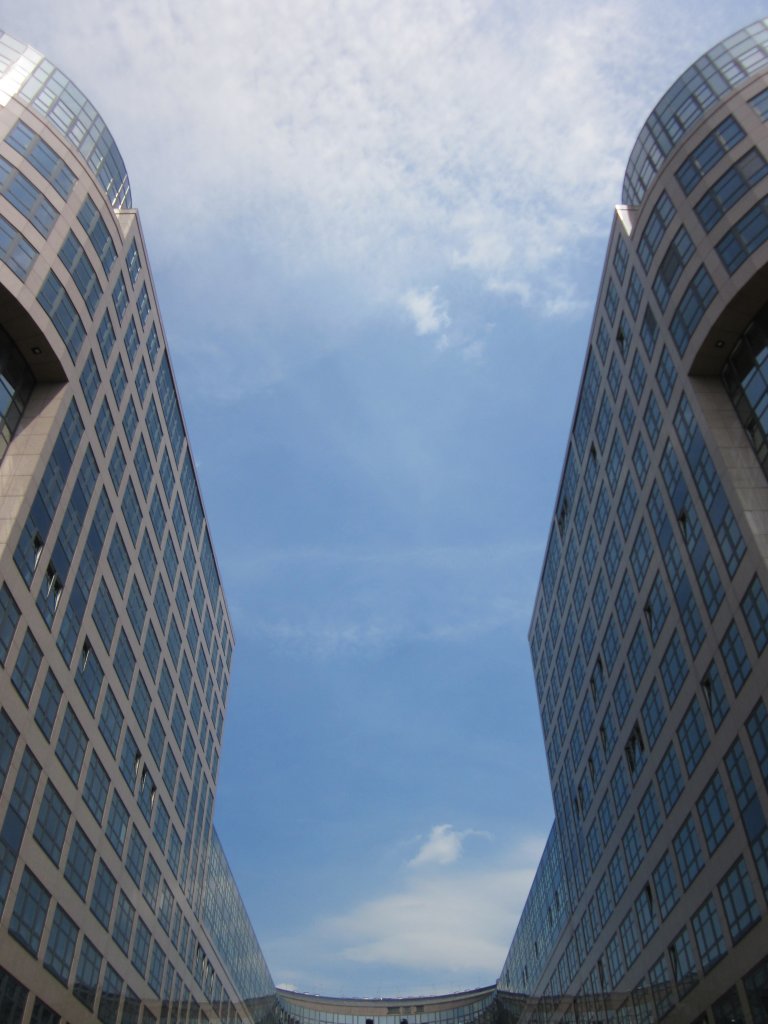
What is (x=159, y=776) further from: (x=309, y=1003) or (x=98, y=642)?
(x=309, y=1003)

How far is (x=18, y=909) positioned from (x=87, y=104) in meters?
46.8

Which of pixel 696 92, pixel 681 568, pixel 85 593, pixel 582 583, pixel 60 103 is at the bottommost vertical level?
pixel 681 568

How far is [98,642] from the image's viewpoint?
2137 inches

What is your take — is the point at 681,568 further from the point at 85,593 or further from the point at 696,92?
the point at 85,593

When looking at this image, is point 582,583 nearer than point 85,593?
No

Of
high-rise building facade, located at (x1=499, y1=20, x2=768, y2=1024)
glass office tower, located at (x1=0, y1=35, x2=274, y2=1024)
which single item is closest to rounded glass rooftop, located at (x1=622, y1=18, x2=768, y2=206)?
high-rise building facade, located at (x1=499, y1=20, x2=768, y2=1024)

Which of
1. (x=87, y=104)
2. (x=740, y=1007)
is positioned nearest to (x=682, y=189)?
(x=87, y=104)

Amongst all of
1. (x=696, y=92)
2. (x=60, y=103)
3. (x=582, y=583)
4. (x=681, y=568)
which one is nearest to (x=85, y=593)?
(x=60, y=103)

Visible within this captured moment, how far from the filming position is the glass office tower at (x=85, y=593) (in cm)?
4362

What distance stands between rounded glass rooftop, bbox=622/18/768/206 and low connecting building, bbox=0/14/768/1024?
190 millimetres

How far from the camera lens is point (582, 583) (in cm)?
7538

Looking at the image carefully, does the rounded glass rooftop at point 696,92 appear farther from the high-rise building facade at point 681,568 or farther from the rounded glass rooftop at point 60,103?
the rounded glass rooftop at point 60,103

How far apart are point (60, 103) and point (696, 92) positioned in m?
37.7

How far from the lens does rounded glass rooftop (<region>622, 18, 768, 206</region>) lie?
50.9 meters
